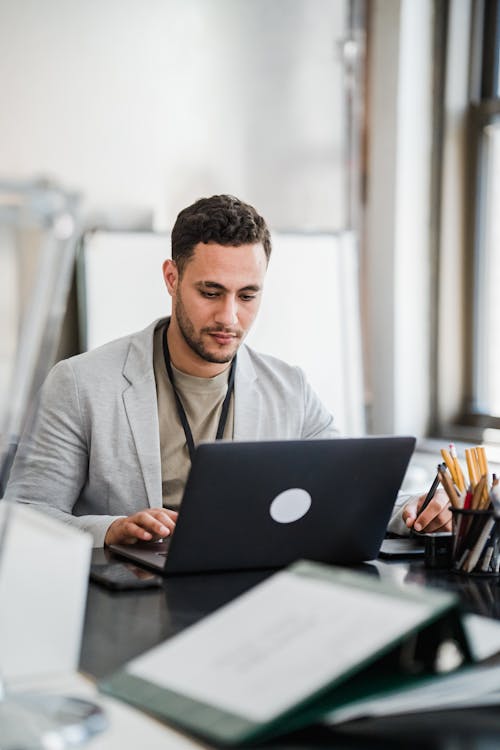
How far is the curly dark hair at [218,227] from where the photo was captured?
2.48 m

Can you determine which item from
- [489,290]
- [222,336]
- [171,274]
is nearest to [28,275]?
[222,336]

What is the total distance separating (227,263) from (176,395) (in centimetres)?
33

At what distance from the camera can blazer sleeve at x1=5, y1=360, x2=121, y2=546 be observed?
2238 millimetres

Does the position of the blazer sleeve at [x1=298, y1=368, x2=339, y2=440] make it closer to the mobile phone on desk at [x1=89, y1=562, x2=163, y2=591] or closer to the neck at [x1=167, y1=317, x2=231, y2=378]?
the neck at [x1=167, y1=317, x2=231, y2=378]

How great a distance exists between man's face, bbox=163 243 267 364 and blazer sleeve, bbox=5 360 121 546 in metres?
0.31

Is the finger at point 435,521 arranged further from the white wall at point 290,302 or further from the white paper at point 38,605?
the white wall at point 290,302

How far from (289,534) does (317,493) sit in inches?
3.4

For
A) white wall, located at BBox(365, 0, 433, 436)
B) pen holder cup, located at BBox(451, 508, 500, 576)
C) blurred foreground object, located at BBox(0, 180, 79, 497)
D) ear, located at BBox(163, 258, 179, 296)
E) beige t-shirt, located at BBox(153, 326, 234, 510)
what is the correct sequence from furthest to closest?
white wall, located at BBox(365, 0, 433, 436), ear, located at BBox(163, 258, 179, 296), beige t-shirt, located at BBox(153, 326, 234, 510), pen holder cup, located at BBox(451, 508, 500, 576), blurred foreground object, located at BBox(0, 180, 79, 497)

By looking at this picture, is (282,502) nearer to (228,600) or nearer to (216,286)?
(228,600)

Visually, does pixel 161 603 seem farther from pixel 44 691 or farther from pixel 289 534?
pixel 44 691

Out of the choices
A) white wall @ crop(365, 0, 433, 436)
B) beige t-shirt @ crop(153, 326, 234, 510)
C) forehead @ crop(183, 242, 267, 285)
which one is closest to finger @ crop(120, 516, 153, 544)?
beige t-shirt @ crop(153, 326, 234, 510)

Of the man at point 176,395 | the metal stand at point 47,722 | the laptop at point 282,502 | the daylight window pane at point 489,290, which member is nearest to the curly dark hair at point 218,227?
the man at point 176,395

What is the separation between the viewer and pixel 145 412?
7.68 ft

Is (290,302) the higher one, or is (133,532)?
(290,302)
